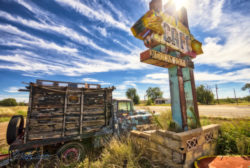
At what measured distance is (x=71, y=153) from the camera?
3.55 metres

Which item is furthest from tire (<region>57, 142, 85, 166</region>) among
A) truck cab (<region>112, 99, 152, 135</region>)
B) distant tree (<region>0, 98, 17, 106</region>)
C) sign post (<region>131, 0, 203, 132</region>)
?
distant tree (<region>0, 98, 17, 106</region>)

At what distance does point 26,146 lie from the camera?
291 centimetres

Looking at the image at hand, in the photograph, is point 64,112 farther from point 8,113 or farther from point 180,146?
point 8,113

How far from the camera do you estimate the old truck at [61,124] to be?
9.98 ft

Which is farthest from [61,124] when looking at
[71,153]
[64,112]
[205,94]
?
[205,94]

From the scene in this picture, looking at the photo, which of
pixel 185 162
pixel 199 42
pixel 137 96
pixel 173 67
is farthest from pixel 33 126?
pixel 137 96

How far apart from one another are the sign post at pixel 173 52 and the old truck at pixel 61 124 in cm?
249

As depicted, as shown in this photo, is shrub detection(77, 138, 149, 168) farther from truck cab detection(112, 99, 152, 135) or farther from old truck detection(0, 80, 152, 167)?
truck cab detection(112, 99, 152, 135)

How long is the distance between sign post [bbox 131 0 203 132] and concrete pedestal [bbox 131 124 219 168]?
0.40 metres

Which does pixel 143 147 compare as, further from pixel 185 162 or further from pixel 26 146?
pixel 26 146

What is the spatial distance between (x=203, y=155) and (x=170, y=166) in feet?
2.78

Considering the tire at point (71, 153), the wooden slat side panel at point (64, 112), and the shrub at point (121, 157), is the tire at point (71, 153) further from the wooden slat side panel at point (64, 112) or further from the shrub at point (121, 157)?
the shrub at point (121, 157)

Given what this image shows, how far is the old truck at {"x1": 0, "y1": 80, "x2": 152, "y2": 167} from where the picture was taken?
3.04 metres

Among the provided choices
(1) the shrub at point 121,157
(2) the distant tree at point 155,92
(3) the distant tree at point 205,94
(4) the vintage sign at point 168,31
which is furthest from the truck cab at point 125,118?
(2) the distant tree at point 155,92
